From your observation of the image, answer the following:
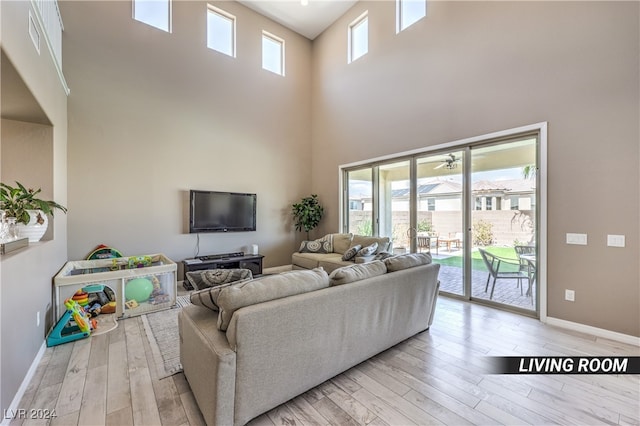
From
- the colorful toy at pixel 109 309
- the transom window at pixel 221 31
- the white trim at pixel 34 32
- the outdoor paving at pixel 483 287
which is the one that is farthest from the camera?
the transom window at pixel 221 31

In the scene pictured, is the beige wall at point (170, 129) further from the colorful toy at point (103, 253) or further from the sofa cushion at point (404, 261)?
the sofa cushion at point (404, 261)

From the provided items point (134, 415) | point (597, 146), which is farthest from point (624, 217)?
point (134, 415)

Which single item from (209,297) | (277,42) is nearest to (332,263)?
(209,297)

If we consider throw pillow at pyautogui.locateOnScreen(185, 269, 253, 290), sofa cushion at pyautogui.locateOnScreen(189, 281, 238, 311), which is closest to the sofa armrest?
sofa cushion at pyautogui.locateOnScreen(189, 281, 238, 311)

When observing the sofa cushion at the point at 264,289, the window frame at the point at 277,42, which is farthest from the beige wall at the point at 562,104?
the sofa cushion at the point at 264,289

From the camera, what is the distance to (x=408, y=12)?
15.9 feet

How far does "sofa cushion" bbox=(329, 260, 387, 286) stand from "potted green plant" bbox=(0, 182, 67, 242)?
8.86ft

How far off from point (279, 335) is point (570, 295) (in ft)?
11.3

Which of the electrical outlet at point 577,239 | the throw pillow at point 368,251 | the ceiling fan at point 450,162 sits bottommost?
the throw pillow at point 368,251

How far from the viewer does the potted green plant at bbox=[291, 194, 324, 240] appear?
618 cm

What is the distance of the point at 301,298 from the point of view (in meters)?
1.78

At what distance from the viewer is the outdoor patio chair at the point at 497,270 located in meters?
3.61

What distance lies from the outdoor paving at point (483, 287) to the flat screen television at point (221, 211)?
361 centimetres

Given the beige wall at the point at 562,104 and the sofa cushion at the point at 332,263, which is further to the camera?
the sofa cushion at the point at 332,263
